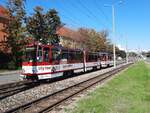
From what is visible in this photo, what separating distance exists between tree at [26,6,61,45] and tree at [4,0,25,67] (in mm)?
3766

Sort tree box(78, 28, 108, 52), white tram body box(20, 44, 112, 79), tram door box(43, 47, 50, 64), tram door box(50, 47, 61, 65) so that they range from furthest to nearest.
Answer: tree box(78, 28, 108, 52), tram door box(50, 47, 61, 65), tram door box(43, 47, 50, 64), white tram body box(20, 44, 112, 79)

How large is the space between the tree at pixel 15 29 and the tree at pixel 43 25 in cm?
377

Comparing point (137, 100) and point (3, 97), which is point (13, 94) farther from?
point (137, 100)

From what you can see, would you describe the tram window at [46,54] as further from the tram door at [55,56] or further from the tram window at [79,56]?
the tram window at [79,56]

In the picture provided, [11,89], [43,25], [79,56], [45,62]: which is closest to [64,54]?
[45,62]

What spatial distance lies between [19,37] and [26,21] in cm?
607

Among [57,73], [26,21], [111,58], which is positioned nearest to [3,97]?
[57,73]

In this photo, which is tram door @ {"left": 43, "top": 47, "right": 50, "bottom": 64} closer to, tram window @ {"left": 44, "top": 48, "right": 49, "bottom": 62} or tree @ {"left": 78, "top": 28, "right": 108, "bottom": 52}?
tram window @ {"left": 44, "top": 48, "right": 49, "bottom": 62}

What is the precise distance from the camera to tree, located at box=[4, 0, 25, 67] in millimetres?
48438

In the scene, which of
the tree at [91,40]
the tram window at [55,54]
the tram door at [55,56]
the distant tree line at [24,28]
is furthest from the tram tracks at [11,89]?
the tree at [91,40]

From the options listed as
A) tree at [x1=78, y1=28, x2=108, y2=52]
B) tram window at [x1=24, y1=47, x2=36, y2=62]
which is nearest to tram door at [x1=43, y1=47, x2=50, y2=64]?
tram window at [x1=24, y1=47, x2=36, y2=62]

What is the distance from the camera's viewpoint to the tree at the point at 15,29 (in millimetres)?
48438

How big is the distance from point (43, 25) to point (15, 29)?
366 inches

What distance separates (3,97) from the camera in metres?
15.5
